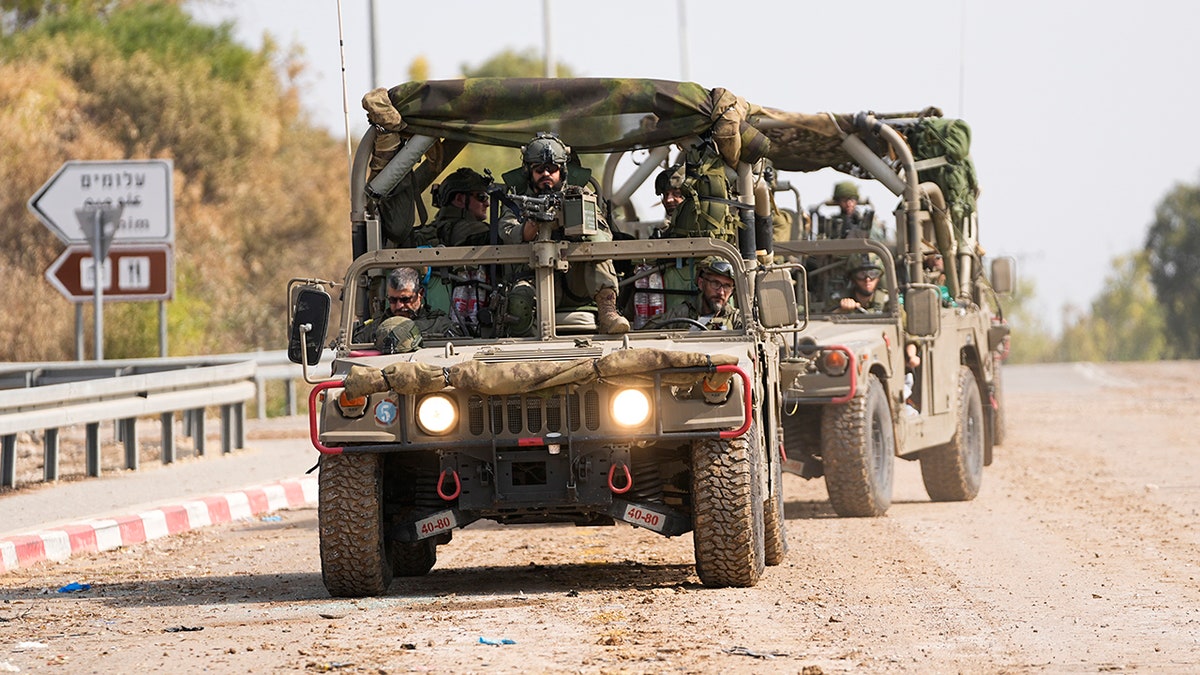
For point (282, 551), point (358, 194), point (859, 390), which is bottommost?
point (282, 551)

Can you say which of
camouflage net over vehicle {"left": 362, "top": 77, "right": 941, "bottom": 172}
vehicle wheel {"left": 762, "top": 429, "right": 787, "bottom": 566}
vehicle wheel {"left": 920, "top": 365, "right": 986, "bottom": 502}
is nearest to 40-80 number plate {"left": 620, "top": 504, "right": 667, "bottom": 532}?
vehicle wheel {"left": 762, "top": 429, "right": 787, "bottom": 566}

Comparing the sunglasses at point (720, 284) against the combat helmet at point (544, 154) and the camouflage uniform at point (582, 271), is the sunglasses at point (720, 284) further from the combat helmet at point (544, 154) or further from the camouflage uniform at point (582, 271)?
the combat helmet at point (544, 154)

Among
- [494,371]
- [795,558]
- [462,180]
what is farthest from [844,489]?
[494,371]

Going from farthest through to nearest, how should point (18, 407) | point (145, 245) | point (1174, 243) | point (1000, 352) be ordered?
point (1174, 243) < point (1000, 352) < point (145, 245) < point (18, 407)

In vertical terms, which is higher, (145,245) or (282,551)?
(145,245)

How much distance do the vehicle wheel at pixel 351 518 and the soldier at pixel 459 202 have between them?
2.15 m

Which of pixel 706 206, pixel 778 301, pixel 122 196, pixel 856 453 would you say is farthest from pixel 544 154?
pixel 122 196

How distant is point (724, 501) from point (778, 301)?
127 cm

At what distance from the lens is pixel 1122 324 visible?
8400 centimetres

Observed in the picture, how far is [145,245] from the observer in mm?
20797

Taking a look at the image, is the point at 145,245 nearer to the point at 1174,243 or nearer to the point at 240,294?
the point at 240,294

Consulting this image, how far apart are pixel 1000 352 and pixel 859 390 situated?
904 centimetres

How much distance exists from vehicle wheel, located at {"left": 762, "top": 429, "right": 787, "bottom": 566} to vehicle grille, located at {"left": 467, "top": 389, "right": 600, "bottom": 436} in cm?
149

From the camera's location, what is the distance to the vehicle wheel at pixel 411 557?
1108 centimetres
